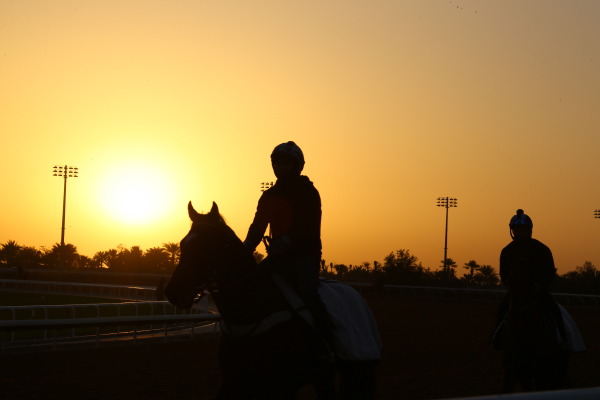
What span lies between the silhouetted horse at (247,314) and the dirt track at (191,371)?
12.4 ft

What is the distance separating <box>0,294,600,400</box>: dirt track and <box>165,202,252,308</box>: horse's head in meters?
4.23

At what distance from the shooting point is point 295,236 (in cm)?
718

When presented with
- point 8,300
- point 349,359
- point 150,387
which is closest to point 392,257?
point 8,300

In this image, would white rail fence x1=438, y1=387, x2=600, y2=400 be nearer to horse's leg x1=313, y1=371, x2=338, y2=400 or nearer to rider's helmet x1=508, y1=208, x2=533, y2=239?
horse's leg x1=313, y1=371, x2=338, y2=400

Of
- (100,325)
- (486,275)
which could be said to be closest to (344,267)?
(486,275)

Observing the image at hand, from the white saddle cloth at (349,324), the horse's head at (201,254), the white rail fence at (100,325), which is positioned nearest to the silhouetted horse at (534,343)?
the white saddle cloth at (349,324)

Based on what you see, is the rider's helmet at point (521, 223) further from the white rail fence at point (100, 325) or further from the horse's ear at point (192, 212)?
the white rail fence at point (100, 325)

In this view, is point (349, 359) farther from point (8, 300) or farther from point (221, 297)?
point (8, 300)

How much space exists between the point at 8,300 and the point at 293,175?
44.7m

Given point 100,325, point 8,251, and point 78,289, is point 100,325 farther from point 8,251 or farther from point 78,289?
point 8,251

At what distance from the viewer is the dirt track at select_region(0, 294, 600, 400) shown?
45.2 ft

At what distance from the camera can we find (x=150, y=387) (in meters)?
14.3

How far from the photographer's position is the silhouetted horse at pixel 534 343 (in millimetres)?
10195

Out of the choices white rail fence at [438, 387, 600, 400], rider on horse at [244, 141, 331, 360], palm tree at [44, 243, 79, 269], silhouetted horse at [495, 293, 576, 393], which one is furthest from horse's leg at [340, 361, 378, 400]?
palm tree at [44, 243, 79, 269]
